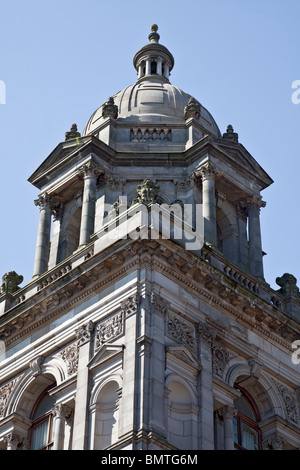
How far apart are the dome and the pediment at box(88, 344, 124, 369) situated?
13.5 metres

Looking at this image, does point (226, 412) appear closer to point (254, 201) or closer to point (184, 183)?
point (184, 183)

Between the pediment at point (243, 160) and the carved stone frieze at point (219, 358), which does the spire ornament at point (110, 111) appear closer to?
the pediment at point (243, 160)

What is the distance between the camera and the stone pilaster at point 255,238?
50312 millimetres

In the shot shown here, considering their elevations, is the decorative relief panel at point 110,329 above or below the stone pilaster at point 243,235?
below

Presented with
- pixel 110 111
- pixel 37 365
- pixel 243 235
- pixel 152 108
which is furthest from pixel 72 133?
pixel 37 365

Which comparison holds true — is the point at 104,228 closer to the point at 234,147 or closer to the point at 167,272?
the point at 167,272

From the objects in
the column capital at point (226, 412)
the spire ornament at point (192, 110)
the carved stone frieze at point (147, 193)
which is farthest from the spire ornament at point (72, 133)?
the column capital at point (226, 412)

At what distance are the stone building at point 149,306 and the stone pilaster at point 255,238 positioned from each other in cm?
5

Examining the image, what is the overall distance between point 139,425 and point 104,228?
367 inches

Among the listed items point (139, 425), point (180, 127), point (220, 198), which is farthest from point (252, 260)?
point (139, 425)

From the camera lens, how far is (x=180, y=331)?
142ft

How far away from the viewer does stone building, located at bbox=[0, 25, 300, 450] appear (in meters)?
41.6

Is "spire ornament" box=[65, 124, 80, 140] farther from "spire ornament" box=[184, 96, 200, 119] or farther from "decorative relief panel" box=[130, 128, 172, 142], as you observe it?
"spire ornament" box=[184, 96, 200, 119]
